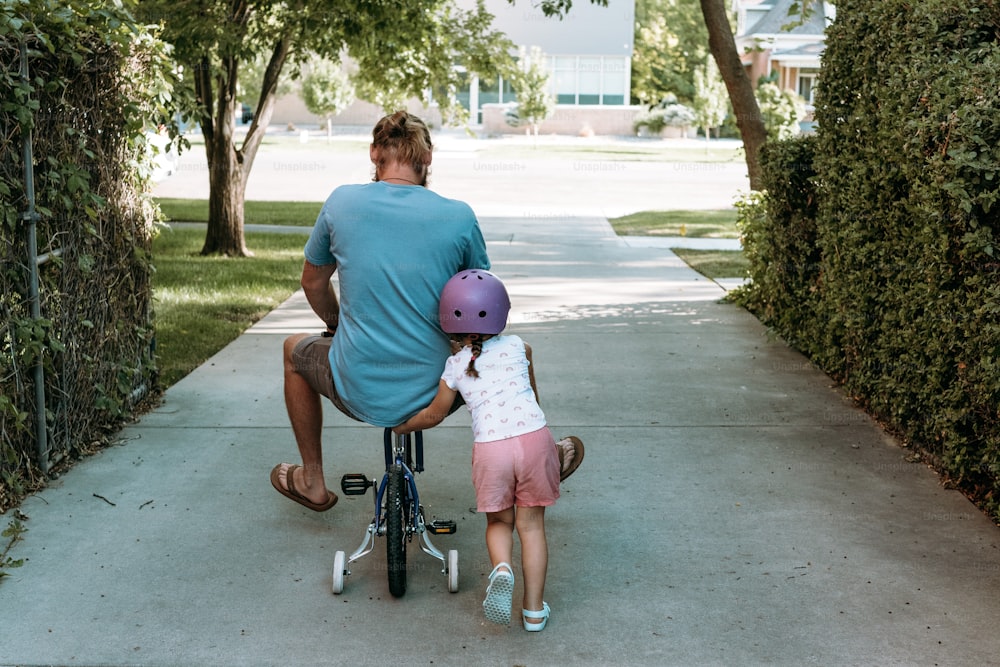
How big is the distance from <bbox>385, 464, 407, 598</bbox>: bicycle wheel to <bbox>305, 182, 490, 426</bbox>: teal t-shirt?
25 centimetres

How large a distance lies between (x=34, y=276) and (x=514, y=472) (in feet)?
8.48

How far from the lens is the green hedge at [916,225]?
5.02 meters

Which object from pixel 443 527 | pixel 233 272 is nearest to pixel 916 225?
pixel 443 527

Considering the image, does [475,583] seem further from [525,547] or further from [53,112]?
[53,112]

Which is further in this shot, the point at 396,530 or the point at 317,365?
the point at 317,365

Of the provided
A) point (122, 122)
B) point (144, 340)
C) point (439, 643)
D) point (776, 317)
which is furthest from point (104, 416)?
point (776, 317)

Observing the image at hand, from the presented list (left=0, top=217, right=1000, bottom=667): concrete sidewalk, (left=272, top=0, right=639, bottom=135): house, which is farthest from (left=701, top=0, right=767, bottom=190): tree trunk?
(left=272, top=0, right=639, bottom=135): house

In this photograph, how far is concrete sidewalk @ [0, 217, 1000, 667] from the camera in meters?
4.00

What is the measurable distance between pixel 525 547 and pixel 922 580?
1627mm

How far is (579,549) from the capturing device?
4.91 meters

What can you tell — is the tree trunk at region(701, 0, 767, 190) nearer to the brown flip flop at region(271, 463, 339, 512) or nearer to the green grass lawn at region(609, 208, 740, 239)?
the green grass lawn at region(609, 208, 740, 239)

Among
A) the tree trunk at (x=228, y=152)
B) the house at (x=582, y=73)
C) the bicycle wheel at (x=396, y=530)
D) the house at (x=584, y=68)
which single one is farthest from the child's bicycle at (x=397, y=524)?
the house at (x=584, y=68)

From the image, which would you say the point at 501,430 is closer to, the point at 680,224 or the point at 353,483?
the point at 353,483

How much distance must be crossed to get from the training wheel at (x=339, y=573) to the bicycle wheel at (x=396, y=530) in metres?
0.19
